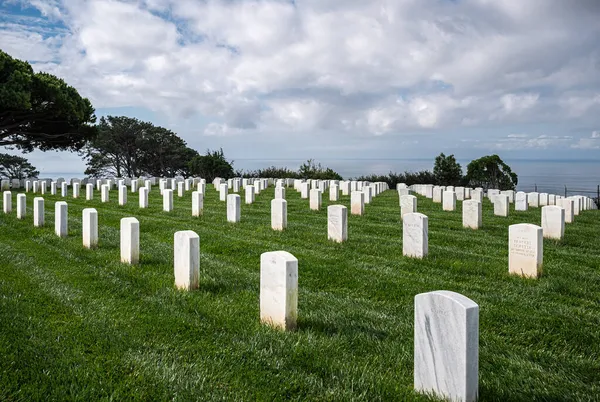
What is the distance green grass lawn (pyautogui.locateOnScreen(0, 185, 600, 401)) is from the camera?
3.90 m

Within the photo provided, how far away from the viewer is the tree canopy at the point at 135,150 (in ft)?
166

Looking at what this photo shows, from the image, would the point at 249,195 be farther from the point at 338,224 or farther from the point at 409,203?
the point at 338,224

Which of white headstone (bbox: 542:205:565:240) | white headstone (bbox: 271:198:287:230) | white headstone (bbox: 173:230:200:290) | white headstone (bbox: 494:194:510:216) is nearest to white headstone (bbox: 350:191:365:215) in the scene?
white headstone (bbox: 271:198:287:230)

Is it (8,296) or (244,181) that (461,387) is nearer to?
(8,296)

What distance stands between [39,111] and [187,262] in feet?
100

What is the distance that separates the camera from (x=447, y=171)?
3897 centimetres

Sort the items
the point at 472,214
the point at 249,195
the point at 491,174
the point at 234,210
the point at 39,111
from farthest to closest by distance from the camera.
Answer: the point at 491,174 → the point at 39,111 → the point at 249,195 → the point at 234,210 → the point at 472,214

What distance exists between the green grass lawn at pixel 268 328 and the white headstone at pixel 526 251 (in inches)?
9.9

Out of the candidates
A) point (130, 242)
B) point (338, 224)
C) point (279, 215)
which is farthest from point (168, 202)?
point (130, 242)

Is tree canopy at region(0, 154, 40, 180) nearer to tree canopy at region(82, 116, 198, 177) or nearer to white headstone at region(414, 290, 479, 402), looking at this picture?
tree canopy at region(82, 116, 198, 177)

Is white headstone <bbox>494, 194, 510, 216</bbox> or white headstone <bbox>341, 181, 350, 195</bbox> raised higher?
white headstone <bbox>341, 181, 350, 195</bbox>

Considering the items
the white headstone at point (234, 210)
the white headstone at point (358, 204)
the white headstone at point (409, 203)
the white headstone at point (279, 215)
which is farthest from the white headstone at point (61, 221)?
the white headstone at point (409, 203)

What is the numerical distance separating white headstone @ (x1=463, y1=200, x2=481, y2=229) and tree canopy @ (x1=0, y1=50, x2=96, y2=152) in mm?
26376

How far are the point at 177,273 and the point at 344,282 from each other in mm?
2557
